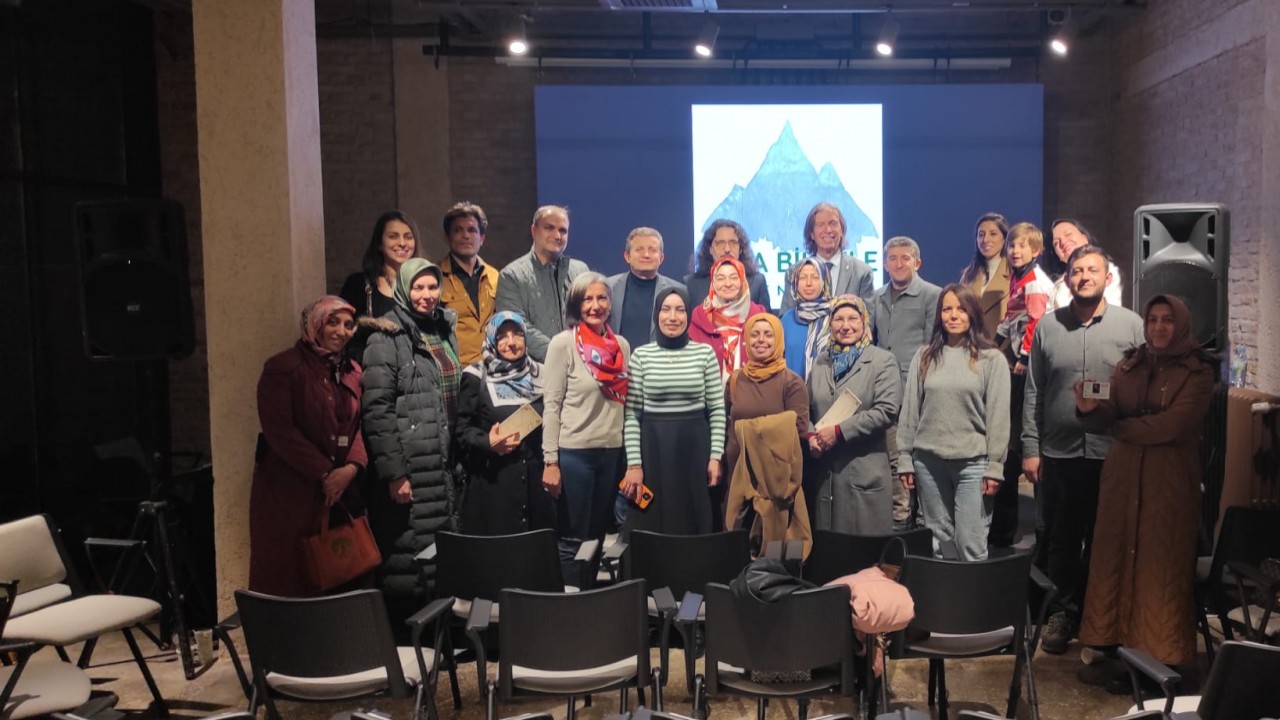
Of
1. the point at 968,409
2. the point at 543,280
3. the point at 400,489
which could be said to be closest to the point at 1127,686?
the point at 968,409

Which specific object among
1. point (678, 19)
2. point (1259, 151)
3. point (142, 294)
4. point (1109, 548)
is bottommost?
point (1109, 548)

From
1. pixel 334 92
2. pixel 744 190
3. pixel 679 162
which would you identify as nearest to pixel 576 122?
pixel 679 162

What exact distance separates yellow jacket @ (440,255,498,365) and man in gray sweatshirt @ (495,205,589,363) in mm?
135

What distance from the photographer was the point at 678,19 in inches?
342

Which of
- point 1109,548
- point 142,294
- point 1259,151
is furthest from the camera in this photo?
point 1259,151

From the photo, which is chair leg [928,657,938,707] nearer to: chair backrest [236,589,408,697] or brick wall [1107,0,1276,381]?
chair backrest [236,589,408,697]

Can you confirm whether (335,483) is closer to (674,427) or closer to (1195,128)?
(674,427)

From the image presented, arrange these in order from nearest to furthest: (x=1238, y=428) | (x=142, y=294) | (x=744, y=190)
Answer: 1. (x=142, y=294)
2. (x=1238, y=428)
3. (x=744, y=190)

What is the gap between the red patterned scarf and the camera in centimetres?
442

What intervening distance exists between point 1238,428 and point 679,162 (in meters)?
4.64

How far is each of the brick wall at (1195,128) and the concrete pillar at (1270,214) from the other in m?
0.10

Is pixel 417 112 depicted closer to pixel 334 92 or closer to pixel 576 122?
pixel 334 92

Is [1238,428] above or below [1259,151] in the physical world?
below

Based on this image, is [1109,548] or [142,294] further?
[142,294]
